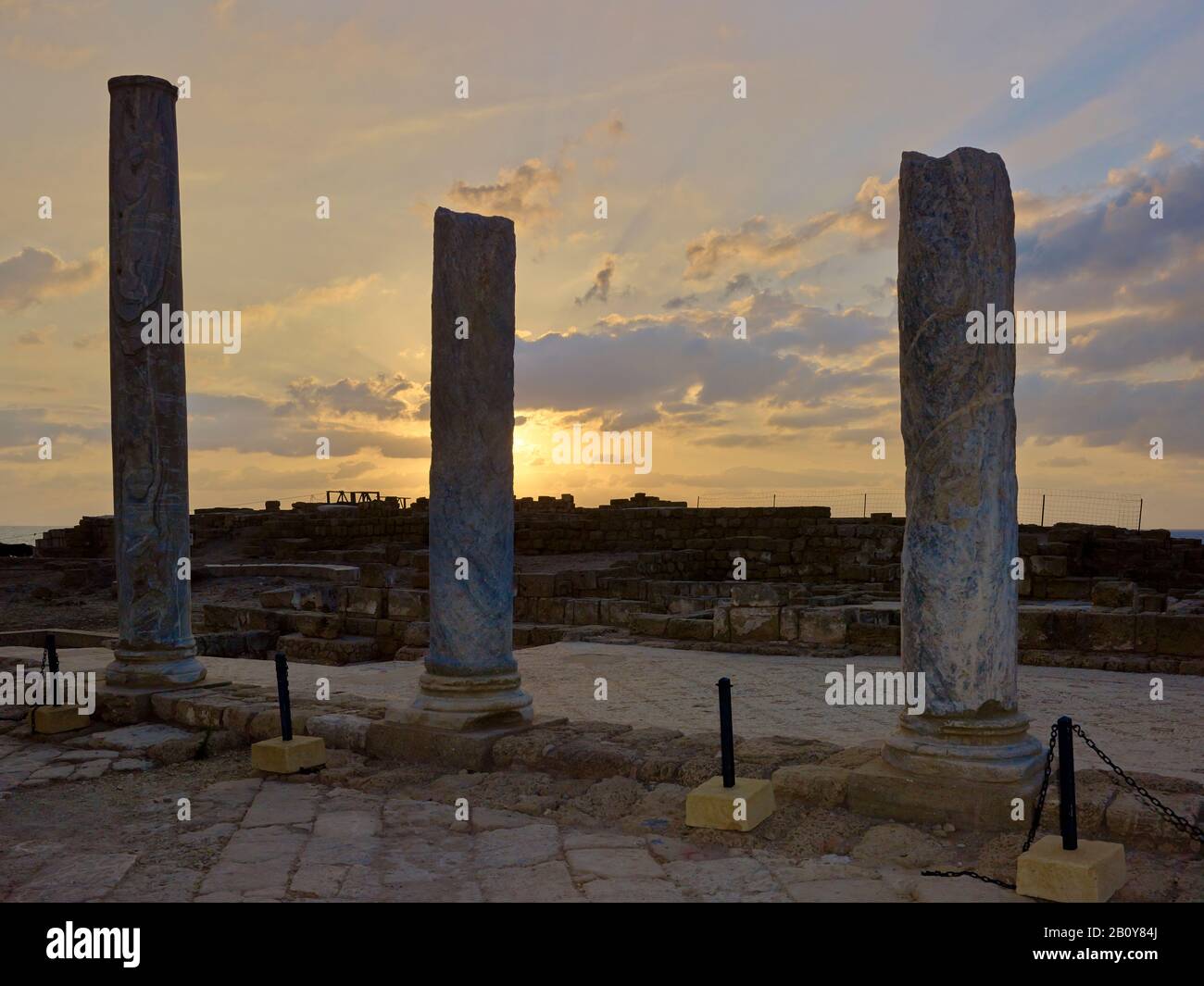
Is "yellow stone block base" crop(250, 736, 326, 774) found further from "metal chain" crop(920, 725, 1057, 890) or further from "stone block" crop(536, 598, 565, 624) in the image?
"stone block" crop(536, 598, 565, 624)

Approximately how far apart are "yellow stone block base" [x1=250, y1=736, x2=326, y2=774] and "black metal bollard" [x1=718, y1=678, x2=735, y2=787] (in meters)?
2.96

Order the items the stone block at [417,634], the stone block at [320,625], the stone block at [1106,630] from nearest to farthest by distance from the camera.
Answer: the stone block at [1106,630] < the stone block at [417,634] < the stone block at [320,625]

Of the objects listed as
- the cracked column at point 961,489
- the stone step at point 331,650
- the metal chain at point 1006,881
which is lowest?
the stone step at point 331,650

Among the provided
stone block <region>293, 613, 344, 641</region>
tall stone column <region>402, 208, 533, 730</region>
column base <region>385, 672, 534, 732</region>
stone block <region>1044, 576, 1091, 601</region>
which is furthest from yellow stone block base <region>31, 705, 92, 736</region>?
stone block <region>1044, 576, 1091, 601</region>

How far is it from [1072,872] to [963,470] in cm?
193

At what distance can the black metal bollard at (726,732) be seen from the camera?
5.32 meters

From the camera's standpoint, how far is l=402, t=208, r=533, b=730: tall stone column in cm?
713

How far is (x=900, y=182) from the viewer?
554 centimetres

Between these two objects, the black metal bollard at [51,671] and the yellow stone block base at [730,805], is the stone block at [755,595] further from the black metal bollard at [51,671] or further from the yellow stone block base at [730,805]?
the yellow stone block base at [730,805]

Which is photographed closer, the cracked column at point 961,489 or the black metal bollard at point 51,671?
the cracked column at point 961,489

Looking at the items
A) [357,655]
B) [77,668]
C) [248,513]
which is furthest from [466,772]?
[248,513]

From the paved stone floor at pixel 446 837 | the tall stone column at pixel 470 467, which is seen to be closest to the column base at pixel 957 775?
the paved stone floor at pixel 446 837

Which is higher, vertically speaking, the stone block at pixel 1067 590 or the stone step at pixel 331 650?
the stone block at pixel 1067 590
